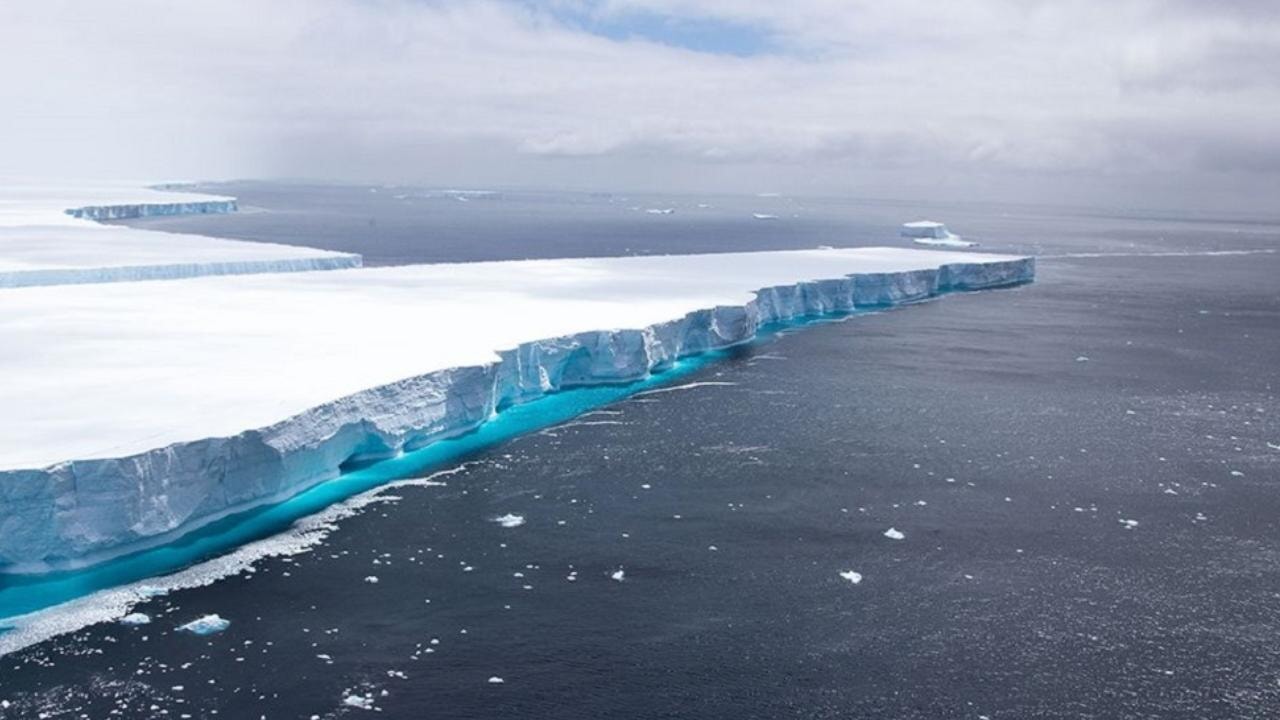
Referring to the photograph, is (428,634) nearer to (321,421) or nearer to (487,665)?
(487,665)

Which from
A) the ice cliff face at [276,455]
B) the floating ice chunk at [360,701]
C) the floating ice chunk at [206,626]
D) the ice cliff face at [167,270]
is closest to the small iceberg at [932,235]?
the ice cliff face at [167,270]

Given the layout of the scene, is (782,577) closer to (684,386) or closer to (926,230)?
(684,386)

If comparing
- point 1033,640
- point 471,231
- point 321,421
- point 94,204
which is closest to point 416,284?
point 321,421

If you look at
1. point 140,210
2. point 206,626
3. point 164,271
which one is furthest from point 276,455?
point 140,210

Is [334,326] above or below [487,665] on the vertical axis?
above

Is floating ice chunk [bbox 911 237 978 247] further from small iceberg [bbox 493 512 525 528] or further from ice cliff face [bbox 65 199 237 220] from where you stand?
small iceberg [bbox 493 512 525 528]
